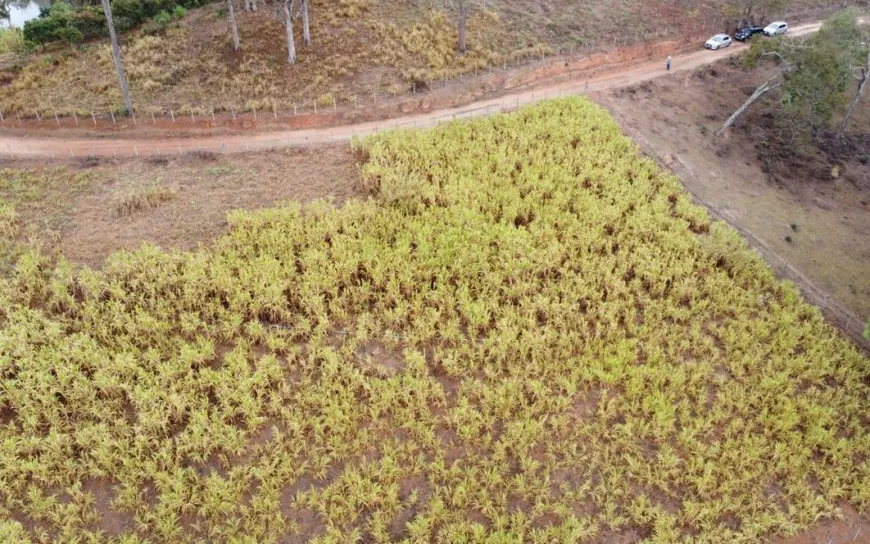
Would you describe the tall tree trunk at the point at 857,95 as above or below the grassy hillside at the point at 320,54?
below

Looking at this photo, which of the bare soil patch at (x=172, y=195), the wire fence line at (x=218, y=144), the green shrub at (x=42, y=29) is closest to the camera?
the bare soil patch at (x=172, y=195)

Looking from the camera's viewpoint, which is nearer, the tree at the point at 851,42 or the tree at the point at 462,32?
the tree at the point at 851,42

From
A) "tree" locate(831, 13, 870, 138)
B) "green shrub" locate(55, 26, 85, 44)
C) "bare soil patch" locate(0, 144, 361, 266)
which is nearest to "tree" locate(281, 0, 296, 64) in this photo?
"bare soil patch" locate(0, 144, 361, 266)

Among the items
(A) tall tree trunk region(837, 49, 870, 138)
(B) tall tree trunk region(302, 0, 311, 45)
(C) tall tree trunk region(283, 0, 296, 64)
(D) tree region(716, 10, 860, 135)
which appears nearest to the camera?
(D) tree region(716, 10, 860, 135)

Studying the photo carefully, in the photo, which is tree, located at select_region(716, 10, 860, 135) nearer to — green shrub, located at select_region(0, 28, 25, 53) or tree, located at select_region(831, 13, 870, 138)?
tree, located at select_region(831, 13, 870, 138)

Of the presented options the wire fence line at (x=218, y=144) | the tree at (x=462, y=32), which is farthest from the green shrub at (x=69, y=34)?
the tree at (x=462, y=32)

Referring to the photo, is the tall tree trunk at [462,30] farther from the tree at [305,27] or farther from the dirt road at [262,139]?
the tree at [305,27]

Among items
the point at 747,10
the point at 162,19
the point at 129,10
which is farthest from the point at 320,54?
the point at 747,10
